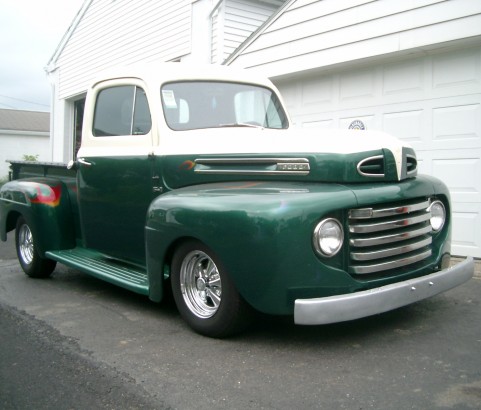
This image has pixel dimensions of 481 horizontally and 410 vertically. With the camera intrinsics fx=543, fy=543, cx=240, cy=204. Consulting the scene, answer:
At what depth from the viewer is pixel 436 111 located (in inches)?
253

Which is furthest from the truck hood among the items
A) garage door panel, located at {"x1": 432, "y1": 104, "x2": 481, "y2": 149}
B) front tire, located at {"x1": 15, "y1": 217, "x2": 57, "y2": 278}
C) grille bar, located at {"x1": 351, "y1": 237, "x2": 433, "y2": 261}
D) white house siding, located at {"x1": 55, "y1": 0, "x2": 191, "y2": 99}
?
white house siding, located at {"x1": 55, "y1": 0, "x2": 191, "y2": 99}

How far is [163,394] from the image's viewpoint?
2947 mm

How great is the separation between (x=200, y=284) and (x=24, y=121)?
3440 cm

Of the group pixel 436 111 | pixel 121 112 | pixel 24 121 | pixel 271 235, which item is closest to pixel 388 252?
pixel 271 235

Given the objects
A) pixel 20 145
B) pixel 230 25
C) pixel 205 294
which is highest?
pixel 230 25

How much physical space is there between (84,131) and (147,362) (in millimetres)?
2701

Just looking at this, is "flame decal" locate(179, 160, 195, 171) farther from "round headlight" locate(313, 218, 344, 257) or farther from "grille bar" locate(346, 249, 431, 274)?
"grille bar" locate(346, 249, 431, 274)

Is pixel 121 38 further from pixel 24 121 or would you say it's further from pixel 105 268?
pixel 24 121

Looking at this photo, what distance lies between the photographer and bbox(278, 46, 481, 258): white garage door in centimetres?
612

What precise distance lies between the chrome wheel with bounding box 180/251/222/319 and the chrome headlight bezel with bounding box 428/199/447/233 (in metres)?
1.69

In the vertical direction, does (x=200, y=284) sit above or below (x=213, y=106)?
below

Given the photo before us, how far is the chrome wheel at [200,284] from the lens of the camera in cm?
376

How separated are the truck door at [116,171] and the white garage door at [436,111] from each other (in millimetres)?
3472

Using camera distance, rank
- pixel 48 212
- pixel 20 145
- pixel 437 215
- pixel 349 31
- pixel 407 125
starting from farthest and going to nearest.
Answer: pixel 20 145, pixel 349 31, pixel 407 125, pixel 48 212, pixel 437 215
